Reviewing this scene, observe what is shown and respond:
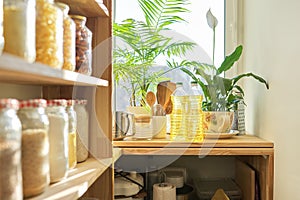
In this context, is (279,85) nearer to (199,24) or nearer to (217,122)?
(217,122)

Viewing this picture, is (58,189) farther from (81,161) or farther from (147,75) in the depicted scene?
(147,75)

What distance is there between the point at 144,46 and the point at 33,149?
1.11 metres

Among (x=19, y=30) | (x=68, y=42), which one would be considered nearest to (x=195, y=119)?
(x=68, y=42)

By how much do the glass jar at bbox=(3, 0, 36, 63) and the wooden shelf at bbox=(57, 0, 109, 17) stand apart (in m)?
0.43

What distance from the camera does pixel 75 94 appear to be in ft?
3.87

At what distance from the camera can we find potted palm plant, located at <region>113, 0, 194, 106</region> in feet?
5.38

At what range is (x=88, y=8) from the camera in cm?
108

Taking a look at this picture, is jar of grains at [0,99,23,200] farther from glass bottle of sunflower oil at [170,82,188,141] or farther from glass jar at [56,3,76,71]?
glass bottle of sunflower oil at [170,82,188,141]

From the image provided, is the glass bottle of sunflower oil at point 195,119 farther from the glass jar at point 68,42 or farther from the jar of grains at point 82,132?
the glass jar at point 68,42

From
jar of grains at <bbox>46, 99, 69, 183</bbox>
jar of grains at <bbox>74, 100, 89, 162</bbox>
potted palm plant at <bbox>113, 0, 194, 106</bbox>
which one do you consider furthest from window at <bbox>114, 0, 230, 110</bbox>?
jar of grains at <bbox>46, 99, 69, 183</bbox>

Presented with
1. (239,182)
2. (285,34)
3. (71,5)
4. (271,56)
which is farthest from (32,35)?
(239,182)

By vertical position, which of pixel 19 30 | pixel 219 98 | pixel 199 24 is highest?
pixel 199 24

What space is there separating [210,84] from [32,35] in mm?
1036

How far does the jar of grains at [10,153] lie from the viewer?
53 cm
